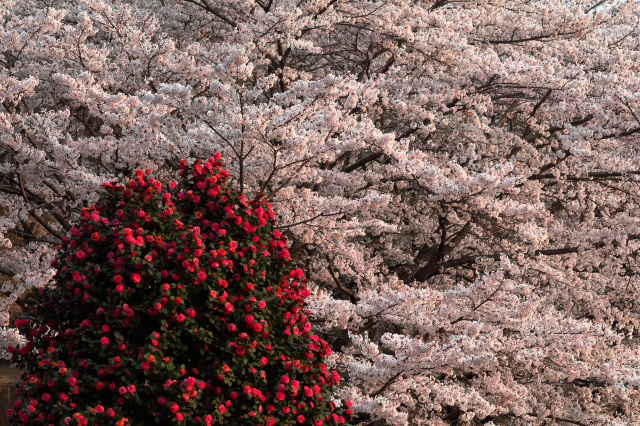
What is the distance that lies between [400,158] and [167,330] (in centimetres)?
349

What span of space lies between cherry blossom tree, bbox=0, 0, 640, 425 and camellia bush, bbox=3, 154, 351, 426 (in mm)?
1605

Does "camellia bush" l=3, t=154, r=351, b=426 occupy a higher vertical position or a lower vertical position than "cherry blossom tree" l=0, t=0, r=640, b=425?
lower

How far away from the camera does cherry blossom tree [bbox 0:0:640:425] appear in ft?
23.2

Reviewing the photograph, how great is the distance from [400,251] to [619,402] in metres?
3.45

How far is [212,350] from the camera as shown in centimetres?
479

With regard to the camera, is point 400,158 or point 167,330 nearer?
point 167,330

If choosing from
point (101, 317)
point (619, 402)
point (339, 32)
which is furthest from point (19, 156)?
point (619, 402)

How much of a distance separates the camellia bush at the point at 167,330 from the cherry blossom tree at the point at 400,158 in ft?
5.27

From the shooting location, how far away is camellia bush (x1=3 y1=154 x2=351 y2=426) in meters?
4.48

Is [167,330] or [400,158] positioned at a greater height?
[400,158]

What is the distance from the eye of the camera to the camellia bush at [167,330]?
14.7 feet

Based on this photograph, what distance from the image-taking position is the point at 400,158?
739cm

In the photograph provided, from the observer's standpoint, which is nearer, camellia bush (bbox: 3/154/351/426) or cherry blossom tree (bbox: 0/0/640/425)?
camellia bush (bbox: 3/154/351/426)

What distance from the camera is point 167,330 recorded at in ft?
15.0
